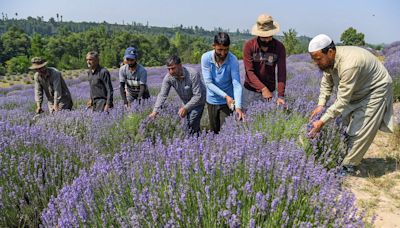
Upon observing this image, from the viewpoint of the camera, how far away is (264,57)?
345cm

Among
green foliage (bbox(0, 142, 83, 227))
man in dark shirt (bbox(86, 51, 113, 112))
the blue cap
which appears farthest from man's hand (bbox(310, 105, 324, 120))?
man in dark shirt (bbox(86, 51, 113, 112))

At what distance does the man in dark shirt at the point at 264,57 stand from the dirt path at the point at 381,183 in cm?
111

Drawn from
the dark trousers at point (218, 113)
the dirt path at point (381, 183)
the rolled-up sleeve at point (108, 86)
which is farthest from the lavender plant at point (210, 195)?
the rolled-up sleeve at point (108, 86)

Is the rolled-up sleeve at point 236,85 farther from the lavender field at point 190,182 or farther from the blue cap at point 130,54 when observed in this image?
the blue cap at point 130,54

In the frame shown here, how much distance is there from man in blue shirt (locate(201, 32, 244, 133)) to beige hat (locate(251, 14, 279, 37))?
0.36 meters

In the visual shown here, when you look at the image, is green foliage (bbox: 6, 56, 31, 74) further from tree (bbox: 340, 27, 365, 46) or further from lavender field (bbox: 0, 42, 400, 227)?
lavender field (bbox: 0, 42, 400, 227)

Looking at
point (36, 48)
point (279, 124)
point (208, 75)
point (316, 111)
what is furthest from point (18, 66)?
point (316, 111)

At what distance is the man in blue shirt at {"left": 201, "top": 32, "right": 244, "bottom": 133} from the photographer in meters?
3.16

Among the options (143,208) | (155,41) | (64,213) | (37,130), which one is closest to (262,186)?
(143,208)

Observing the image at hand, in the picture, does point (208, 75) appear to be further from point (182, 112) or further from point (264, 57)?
point (264, 57)

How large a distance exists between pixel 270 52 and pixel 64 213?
8.45ft

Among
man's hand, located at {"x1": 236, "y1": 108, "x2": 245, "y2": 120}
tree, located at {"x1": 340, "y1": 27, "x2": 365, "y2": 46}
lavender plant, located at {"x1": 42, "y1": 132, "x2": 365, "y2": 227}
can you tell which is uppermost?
tree, located at {"x1": 340, "y1": 27, "x2": 365, "y2": 46}

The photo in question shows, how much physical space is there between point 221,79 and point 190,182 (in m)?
1.89

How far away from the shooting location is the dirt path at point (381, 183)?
246cm
